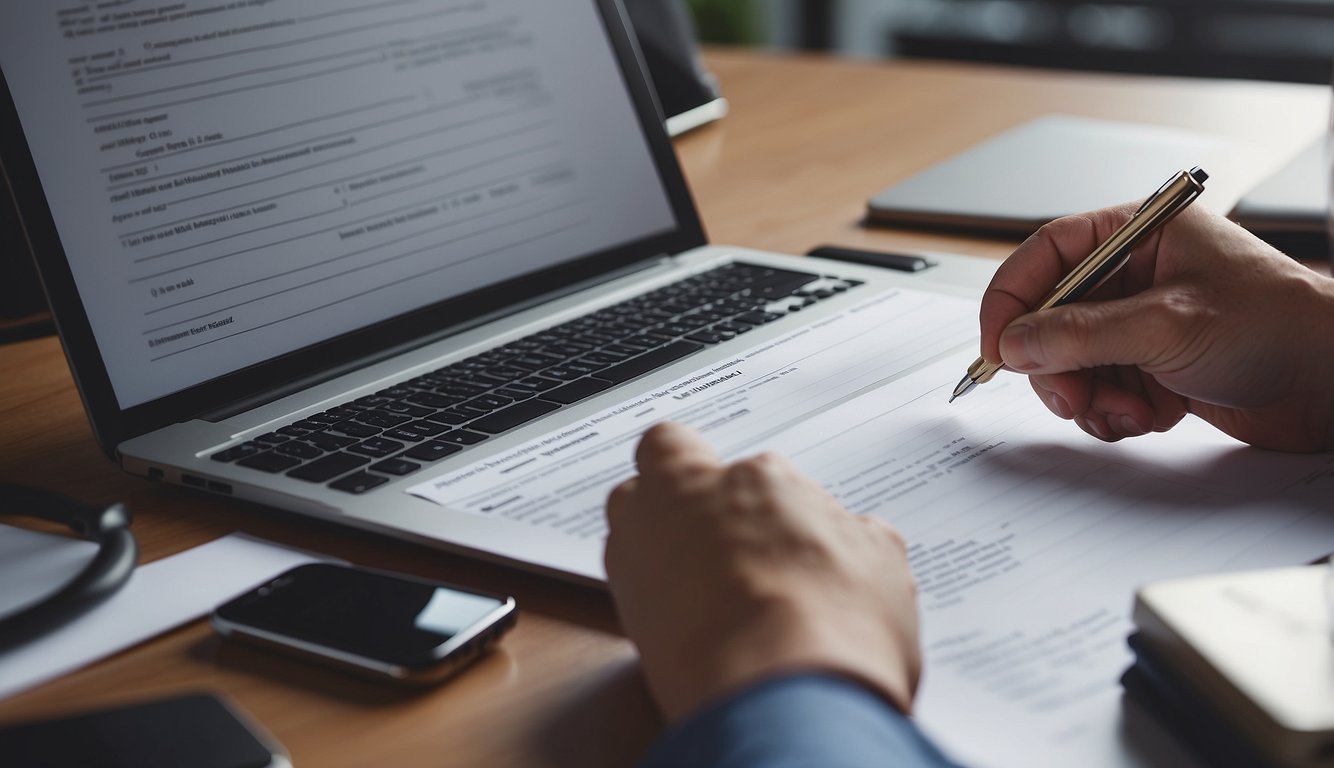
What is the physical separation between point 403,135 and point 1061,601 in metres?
0.55

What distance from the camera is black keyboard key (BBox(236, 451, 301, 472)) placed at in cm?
65

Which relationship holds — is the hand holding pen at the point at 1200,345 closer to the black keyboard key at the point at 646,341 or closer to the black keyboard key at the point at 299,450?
the black keyboard key at the point at 646,341

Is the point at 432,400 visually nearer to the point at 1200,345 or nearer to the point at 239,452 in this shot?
the point at 239,452

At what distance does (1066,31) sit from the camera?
152 inches

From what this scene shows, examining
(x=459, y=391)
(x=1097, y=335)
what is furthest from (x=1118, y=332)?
(x=459, y=391)

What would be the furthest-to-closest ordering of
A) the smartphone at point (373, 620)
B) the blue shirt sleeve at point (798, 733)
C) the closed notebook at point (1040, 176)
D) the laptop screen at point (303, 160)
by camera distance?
the closed notebook at point (1040, 176) → the laptop screen at point (303, 160) → the smartphone at point (373, 620) → the blue shirt sleeve at point (798, 733)

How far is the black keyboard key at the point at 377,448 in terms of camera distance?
66 cm

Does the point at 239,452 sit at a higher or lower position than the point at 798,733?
higher

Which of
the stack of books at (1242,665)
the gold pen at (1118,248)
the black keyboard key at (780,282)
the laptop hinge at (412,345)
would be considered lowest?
the stack of books at (1242,665)

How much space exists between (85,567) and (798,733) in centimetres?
36

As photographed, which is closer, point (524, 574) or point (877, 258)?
point (524, 574)

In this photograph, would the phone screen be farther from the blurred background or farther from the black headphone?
the blurred background

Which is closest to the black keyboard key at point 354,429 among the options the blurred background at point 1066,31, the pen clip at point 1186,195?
the pen clip at point 1186,195

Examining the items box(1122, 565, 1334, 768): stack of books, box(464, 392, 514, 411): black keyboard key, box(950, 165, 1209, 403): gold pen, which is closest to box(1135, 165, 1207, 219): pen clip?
box(950, 165, 1209, 403): gold pen
